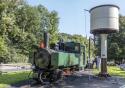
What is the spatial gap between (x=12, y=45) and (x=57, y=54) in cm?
4663

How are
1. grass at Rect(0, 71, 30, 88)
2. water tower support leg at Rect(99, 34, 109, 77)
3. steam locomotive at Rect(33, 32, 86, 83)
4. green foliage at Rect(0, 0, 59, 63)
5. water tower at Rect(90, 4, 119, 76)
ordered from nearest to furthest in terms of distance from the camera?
grass at Rect(0, 71, 30, 88)
steam locomotive at Rect(33, 32, 86, 83)
water tower at Rect(90, 4, 119, 76)
water tower support leg at Rect(99, 34, 109, 77)
green foliage at Rect(0, 0, 59, 63)

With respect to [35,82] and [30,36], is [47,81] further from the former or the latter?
[30,36]

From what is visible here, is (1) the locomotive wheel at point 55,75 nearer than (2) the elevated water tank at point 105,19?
Yes

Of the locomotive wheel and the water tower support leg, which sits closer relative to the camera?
the locomotive wheel

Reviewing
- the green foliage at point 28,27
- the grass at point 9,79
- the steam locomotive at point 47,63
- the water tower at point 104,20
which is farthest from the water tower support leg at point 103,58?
the green foliage at point 28,27

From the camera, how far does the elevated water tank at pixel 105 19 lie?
2606 centimetres

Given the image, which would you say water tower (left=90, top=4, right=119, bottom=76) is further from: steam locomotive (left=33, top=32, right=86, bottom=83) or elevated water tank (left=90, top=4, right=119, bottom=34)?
steam locomotive (left=33, top=32, right=86, bottom=83)

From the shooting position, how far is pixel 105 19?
26047 millimetres

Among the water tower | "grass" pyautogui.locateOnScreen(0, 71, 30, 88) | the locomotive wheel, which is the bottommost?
"grass" pyautogui.locateOnScreen(0, 71, 30, 88)

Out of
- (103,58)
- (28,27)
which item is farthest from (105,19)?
(28,27)

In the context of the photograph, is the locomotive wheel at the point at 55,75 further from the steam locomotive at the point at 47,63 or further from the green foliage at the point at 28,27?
the green foliage at the point at 28,27

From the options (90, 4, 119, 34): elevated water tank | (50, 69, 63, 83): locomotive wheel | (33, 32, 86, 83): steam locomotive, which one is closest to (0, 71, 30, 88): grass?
(33, 32, 86, 83): steam locomotive

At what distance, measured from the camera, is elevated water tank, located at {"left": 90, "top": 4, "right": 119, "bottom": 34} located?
26.1 meters

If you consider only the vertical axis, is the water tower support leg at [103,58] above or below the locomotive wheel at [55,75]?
above
